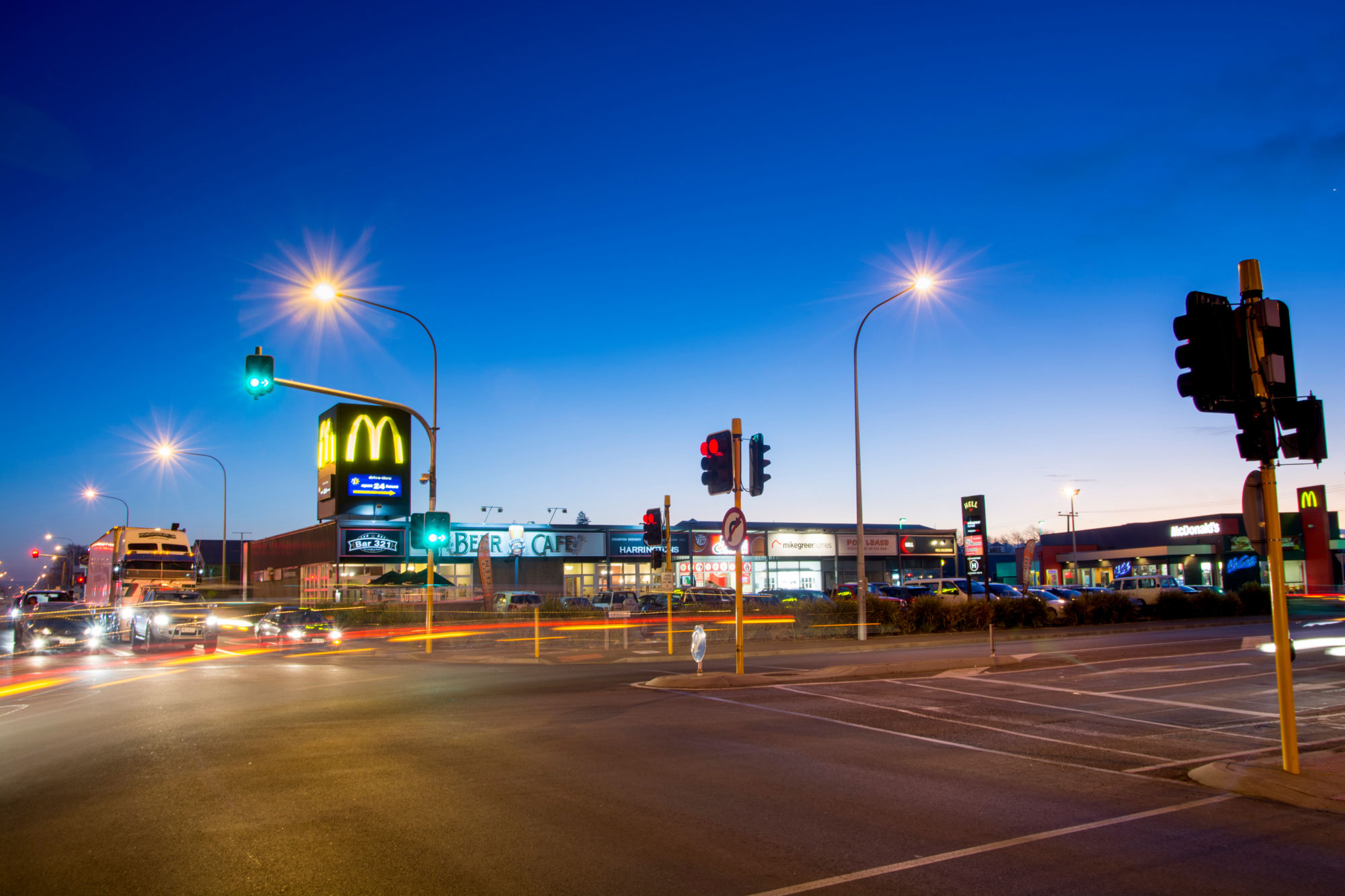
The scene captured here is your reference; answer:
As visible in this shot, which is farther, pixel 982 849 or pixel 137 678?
pixel 137 678

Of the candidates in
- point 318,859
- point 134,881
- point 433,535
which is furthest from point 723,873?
point 433,535

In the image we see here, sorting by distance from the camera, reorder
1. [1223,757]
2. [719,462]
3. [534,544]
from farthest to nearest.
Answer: [534,544], [719,462], [1223,757]

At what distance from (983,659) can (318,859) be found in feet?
55.5

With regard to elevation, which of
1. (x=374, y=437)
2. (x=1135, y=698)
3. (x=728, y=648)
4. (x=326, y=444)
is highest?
(x=374, y=437)

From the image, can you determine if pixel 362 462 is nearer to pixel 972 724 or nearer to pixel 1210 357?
pixel 972 724

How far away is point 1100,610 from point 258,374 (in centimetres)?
3108

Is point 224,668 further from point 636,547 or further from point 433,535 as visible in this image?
point 636,547

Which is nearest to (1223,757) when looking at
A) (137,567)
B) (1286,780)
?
(1286,780)

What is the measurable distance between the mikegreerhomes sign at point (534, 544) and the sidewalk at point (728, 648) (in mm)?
22283

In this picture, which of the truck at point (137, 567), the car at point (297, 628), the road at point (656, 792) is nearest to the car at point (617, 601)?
the car at point (297, 628)

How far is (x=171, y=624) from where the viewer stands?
31.3 metres

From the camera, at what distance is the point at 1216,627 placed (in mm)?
32375

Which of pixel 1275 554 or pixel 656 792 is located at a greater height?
pixel 1275 554

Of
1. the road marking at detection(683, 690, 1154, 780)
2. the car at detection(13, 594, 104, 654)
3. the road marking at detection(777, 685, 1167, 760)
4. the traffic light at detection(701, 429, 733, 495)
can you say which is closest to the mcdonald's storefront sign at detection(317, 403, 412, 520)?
the car at detection(13, 594, 104, 654)
